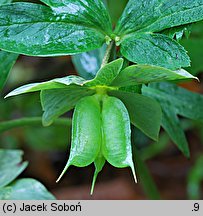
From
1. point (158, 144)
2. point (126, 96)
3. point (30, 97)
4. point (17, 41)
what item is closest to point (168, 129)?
point (126, 96)

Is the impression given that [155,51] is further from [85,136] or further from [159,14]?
[85,136]

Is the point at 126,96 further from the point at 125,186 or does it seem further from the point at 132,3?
the point at 125,186

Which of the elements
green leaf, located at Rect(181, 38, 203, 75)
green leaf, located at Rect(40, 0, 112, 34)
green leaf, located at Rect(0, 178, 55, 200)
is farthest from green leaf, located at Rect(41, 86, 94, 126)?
green leaf, located at Rect(181, 38, 203, 75)

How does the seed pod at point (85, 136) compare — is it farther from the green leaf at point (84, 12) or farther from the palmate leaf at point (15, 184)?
the palmate leaf at point (15, 184)

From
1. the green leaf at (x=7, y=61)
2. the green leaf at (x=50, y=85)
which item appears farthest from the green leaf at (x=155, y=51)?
the green leaf at (x=7, y=61)

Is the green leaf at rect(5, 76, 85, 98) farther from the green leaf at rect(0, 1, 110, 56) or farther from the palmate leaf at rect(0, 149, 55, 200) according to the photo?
the palmate leaf at rect(0, 149, 55, 200)
